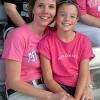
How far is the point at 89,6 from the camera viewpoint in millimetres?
2213

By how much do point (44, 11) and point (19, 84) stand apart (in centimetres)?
43

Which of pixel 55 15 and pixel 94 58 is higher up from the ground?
pixel 55 15

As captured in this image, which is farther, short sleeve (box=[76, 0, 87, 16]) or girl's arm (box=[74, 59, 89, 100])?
short sleeve (box=[76, 0, 87, 16])

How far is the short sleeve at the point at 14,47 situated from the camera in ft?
5.33

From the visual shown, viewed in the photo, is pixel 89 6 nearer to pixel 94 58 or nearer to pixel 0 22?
pixel 94 58

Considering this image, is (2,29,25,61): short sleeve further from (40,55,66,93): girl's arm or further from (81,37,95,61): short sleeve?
(81,37,95,61): short sleeve

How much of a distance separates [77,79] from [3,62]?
46cm

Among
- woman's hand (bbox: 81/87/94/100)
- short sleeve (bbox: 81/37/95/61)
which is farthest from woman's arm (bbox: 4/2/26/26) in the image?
woman's hand (bbox: 81/87/94/100)

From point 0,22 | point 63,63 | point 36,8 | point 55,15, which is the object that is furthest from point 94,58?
point 0,22

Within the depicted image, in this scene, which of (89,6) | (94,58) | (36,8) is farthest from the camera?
(89,6)

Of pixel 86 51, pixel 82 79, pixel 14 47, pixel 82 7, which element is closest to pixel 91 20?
pixel 82 7

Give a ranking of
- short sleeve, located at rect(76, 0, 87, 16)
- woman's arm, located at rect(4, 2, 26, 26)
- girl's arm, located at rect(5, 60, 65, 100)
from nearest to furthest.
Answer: girl's arm, located at rect(5, 60, 65, 100), woman's arm, located at rect(4, 2, 26, 26), short sleeve, located at rect(76, 0, 87, 16)

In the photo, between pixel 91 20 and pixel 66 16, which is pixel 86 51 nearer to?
pixel 66 16

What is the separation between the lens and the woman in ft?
5.35
